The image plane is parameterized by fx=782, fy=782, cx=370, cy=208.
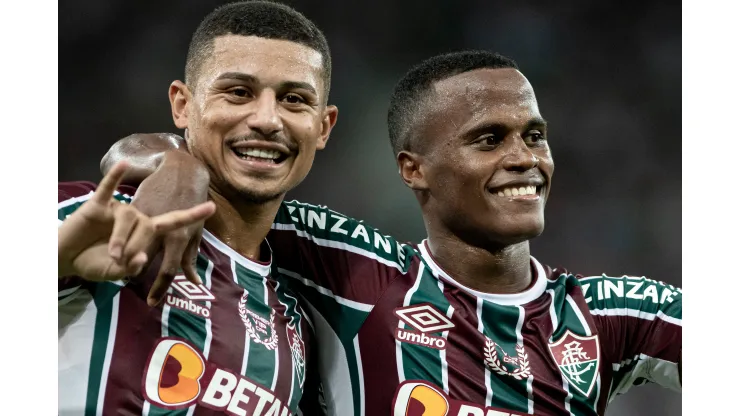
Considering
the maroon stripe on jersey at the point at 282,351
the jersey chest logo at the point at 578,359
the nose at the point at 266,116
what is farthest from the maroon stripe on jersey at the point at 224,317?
the jersey chest logo at the point at 578,359

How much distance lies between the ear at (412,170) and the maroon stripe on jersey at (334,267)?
0.32m

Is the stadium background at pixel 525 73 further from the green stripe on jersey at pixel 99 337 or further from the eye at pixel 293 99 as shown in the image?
the green stripe on jersey at pixel 99 337

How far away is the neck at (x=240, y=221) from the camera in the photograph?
224 centimetres

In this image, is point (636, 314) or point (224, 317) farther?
point (636, 314)

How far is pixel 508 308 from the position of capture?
2.47m

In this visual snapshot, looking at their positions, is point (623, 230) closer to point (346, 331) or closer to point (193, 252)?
point (346, 331)

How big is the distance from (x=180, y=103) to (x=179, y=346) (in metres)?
0.76

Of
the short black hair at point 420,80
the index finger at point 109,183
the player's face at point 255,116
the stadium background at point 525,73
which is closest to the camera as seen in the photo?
the index finger at point 109,183

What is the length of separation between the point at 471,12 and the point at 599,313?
4.43 ft

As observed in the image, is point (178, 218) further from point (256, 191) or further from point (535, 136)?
point (535, 136)

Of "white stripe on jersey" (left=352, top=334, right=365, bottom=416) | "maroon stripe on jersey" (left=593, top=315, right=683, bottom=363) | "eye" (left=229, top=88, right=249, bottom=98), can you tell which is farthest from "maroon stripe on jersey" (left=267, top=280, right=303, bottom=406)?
"maroon stripe on jersey" (left=593, top=315, right=683, bottom=363)

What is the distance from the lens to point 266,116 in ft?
6.87

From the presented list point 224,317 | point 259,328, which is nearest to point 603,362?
point 259,328

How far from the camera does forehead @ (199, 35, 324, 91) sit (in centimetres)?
216
